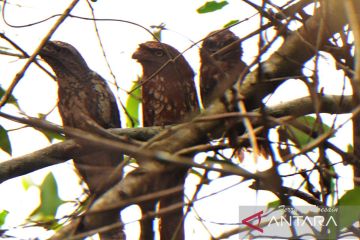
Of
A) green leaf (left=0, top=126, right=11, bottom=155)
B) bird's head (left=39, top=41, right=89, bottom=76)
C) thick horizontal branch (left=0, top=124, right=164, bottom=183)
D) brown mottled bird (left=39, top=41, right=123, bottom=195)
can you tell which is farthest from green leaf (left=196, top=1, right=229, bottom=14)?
bird's head (left=39, top=41, right=89, bottom=76)

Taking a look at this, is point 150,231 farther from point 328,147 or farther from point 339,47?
point 339,47

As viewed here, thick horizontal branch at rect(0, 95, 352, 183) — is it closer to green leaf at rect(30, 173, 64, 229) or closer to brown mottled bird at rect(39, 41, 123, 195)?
green leaf at rect(30, 173, 64, 229)

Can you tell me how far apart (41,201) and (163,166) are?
45.5 inches

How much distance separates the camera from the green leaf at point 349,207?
3205mm

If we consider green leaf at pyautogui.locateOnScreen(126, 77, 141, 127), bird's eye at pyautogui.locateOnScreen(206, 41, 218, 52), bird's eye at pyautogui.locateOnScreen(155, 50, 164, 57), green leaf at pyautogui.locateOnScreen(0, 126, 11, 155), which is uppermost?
bird's eye at pyautogui.locateOnScreen(155, 50, 164, 57)

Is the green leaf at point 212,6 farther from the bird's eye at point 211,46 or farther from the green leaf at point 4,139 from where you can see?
the bird's eye at point 211,46

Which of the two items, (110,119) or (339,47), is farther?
(110,119)

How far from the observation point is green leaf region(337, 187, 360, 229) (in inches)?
126

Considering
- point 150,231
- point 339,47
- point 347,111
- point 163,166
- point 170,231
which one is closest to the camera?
point 163,166

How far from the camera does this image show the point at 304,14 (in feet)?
11.2

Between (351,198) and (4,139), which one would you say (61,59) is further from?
(351,198)

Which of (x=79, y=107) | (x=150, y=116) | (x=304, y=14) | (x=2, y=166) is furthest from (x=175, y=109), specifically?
(x=304, y=14)

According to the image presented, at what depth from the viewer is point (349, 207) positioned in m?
3.26

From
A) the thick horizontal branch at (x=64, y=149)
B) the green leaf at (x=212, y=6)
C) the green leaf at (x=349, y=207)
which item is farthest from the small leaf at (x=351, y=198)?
the green leaf at (x=212, y=6)
